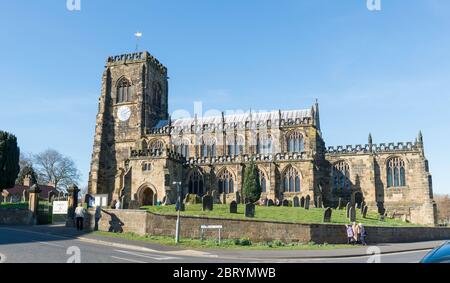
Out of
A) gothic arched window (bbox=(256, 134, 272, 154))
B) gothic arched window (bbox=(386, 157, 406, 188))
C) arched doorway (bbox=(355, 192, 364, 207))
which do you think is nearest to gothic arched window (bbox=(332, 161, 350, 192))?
arched doorway (bbox=(355, 192, 364, 207))

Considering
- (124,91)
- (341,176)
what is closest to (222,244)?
(341,176)

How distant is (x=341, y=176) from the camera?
155 feet

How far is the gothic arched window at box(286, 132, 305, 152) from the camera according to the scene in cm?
4869

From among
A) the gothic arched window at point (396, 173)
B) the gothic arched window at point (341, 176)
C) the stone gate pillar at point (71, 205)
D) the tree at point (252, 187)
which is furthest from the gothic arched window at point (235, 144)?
the stone gate pillar at point (71, 205)

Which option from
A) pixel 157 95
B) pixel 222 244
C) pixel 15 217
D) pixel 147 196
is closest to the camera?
pixel 222 244

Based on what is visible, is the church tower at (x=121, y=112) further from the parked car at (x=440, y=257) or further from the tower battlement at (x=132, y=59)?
the parked car at (x=440, y=257)

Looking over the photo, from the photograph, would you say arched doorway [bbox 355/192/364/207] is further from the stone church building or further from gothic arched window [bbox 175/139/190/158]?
gothic arched window [bbox 175/139/190/158]

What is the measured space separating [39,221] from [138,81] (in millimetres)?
29298

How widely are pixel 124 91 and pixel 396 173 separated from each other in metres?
36.9

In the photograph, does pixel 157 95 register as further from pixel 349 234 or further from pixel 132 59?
pixel 349 234

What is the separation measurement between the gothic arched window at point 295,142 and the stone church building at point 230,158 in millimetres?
122

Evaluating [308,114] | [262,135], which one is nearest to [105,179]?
[262,135]
